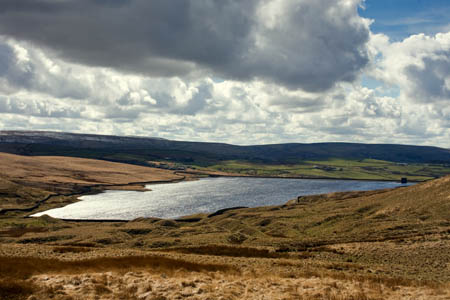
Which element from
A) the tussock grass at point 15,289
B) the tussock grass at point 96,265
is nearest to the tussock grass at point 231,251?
the tussock grass at point 96,265

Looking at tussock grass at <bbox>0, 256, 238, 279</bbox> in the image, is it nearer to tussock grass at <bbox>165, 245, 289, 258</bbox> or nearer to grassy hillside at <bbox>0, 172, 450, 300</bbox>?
grassy hillside at <bbox>0, 172, 450, 300</bbox>

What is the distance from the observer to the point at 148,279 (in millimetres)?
34281

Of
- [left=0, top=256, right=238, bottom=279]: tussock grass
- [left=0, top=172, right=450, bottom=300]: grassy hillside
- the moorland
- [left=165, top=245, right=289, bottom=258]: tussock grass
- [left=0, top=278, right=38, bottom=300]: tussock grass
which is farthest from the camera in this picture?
[left=165, top=245, right=289, bottom=258]: tussock grass

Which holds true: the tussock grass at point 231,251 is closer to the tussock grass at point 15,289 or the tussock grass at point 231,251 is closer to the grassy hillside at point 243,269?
the grassy hillside at point 243,269

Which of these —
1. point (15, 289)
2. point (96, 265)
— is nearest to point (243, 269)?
point (96, 265)

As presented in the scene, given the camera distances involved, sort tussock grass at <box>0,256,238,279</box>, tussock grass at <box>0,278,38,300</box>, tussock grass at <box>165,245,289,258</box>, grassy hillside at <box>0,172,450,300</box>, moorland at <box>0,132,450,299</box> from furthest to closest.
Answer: tussock grass at <box>165,245,289,258</box> → tussock grass at <box>0,256,238,279</box> → grassy hillside at <box>0,172,450,300</box> → moorland at <box>0,132,450,299</box> → tussock grass at <box>0,278,38,300</box>

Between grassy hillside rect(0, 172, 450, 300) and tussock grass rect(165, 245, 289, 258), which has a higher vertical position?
grassy hillside rect(0, 172, 450, 300)

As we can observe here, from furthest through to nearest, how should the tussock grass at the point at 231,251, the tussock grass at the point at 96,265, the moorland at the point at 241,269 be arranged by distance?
the tussock grass at the point at 231,251 → the tussock grass at the point at 96,265 → the moorland at the point at 241,269

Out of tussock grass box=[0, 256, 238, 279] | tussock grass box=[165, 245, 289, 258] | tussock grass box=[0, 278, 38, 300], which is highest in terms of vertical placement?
tussock grass box=[0, 278, 38, 300]

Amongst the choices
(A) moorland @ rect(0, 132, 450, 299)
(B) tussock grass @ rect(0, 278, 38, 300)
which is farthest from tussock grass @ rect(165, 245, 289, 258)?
(B) tussock grass @ rect(0, 278, 38, 300)

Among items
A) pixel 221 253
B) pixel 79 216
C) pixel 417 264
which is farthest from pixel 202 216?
pixel 417 264

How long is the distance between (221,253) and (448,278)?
29.8 metres

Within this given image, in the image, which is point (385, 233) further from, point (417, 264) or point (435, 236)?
point (417, 264)

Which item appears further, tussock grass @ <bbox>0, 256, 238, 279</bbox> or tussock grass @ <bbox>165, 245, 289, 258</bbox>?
tussock grass @ <bbox>165, 245, 289, 258</bbox>
